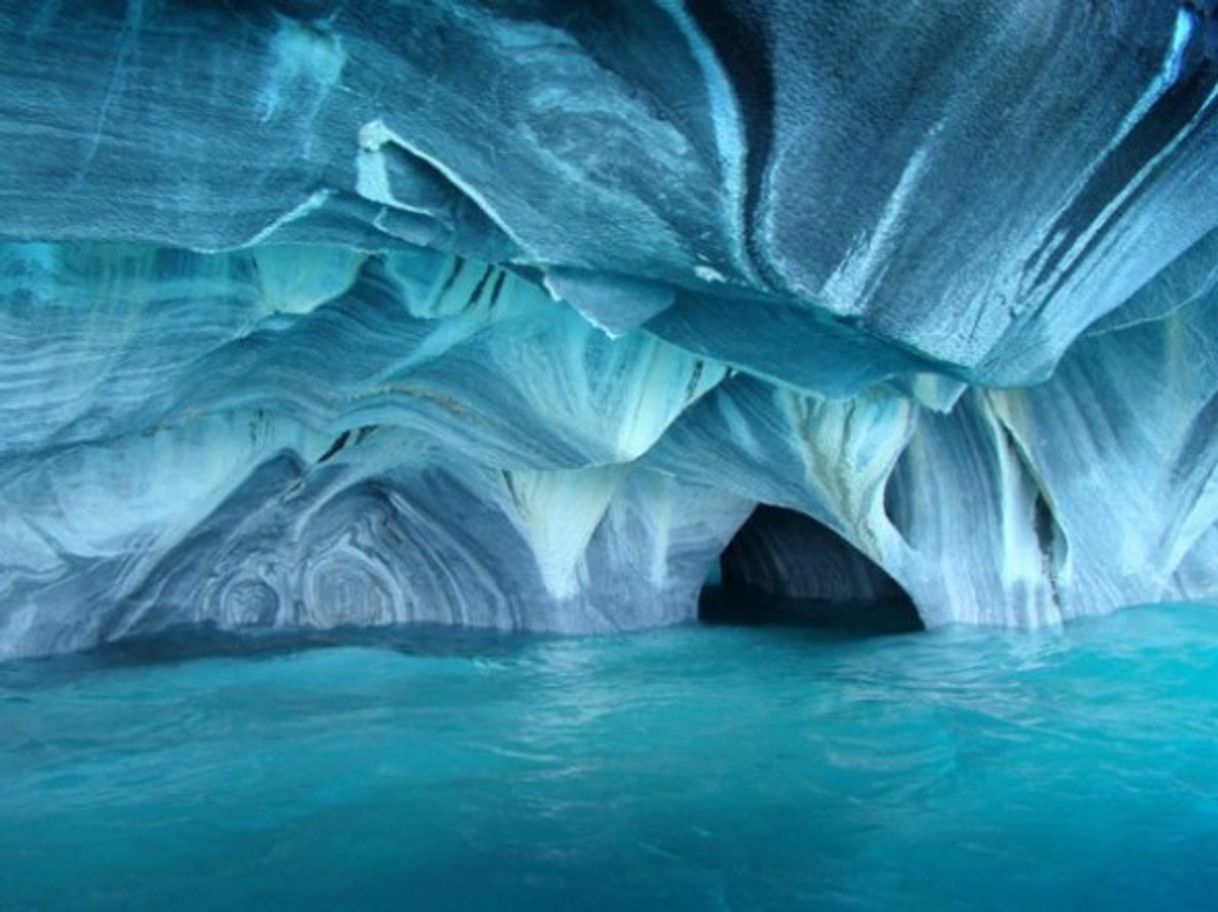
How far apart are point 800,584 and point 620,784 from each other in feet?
25.6

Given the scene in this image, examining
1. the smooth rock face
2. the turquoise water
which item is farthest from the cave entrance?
the turquoise water

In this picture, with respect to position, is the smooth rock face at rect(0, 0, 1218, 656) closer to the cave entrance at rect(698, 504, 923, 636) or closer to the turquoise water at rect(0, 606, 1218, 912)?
the turquoise water at rect(0, 606, 1218, 912)

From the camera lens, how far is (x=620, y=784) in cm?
393

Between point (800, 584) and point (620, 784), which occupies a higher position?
point (800, 584)

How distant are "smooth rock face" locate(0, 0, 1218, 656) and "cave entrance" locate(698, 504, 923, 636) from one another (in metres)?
1.79

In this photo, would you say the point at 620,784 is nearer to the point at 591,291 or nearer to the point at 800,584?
the point at 591,291

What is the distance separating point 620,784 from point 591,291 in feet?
5.82

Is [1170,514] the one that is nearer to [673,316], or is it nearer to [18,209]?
[673,316]

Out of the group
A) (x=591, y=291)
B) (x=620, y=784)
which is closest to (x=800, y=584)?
(x=620, y=784)

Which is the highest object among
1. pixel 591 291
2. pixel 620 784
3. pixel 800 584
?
pixel 591 291

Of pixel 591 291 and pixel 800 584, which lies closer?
pixel 591 291

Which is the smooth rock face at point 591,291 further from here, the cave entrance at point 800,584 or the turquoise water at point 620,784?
the cave entrance at point 800,584

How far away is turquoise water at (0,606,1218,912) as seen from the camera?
309 cm

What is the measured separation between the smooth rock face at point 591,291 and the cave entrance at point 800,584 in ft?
5.86
